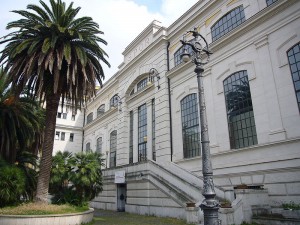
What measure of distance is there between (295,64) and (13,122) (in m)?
19.9

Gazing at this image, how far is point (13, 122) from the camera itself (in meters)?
20.8

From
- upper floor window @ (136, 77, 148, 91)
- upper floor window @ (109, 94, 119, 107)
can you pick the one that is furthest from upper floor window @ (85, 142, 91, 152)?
upper floor window @ (136, 77, 148, 91)

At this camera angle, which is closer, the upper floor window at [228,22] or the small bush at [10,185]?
the small bush at [10,185]

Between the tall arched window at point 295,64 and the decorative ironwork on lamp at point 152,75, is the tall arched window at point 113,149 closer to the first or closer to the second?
the decorative ironwork on lamp at point 152,75

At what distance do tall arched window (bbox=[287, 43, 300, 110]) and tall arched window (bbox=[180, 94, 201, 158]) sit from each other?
8314mm

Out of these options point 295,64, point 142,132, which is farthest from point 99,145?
point 295,64

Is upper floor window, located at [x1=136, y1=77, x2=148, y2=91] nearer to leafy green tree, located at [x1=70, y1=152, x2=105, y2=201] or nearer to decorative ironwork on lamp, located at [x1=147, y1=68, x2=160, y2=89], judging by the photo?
decorative ironwork on lamp, located at [x1=147, y1=68, x2=160, y2=89]

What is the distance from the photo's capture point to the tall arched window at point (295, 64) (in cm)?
1598

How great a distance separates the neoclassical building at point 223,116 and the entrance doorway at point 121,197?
0.09m

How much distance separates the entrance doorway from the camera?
2516 centimetres

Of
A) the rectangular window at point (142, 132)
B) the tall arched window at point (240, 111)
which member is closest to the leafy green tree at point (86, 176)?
the rectangular window at point (142, 132)

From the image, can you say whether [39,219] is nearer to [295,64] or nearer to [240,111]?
[240,111]

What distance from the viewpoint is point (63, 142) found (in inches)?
1827

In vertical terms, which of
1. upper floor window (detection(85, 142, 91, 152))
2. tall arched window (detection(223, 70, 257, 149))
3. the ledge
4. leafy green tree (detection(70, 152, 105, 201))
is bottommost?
the ledge
